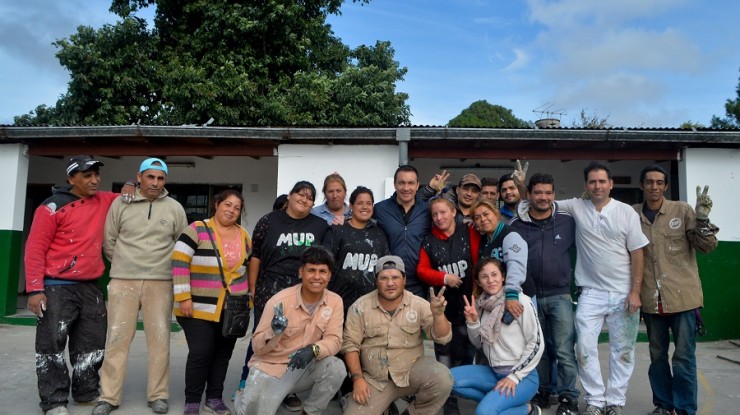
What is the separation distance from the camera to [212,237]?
3834 millimetres

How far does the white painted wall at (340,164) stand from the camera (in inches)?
297

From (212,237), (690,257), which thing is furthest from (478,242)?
(212,237)

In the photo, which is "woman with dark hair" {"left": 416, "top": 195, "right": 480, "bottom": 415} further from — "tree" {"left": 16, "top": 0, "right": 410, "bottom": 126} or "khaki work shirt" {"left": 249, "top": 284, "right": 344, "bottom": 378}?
"tree" {"left": 16, "top": 0, "right": 410, "bottom": 126}

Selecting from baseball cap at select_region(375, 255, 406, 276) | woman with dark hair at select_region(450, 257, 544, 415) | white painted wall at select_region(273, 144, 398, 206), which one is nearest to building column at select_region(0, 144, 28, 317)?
white painted wall at select_region(273, 144, 398, 206)

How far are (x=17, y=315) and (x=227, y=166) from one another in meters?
3.94

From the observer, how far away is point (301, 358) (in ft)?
10.8

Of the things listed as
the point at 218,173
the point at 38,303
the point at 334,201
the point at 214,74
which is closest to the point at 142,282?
the point at 38,303

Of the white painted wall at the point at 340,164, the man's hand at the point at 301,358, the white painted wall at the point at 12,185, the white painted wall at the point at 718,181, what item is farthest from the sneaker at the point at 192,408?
the white painted wall at the point at 718,181

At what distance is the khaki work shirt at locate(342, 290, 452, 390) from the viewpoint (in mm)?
3539

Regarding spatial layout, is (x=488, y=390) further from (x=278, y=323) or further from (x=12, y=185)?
(x=12, y=185)

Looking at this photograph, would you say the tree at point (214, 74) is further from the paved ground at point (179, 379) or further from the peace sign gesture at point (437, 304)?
the peace sign gesture at point (437, 304)

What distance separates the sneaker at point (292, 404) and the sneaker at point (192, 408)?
661 millimetres

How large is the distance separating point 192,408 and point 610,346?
10.2ft

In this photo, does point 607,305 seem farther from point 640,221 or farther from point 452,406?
point 452,406
